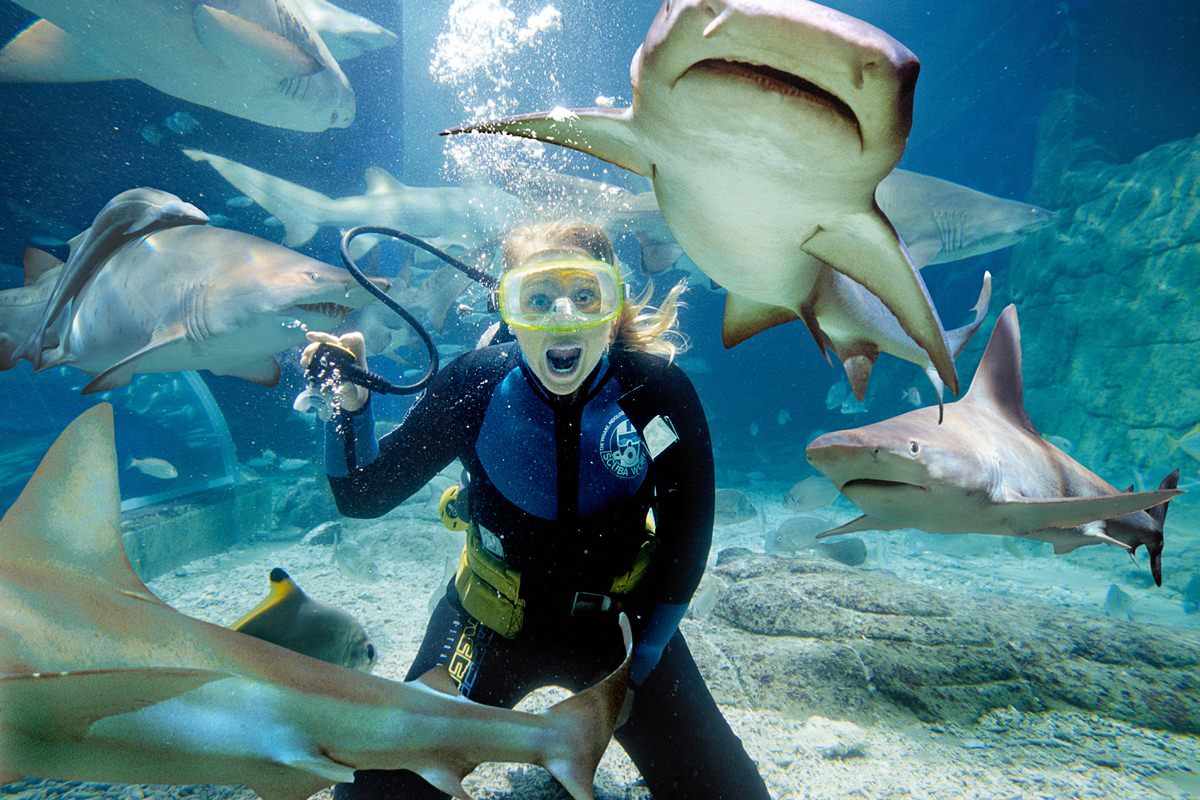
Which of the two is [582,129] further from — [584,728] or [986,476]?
[986,476]

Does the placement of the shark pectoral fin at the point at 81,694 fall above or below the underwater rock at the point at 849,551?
below

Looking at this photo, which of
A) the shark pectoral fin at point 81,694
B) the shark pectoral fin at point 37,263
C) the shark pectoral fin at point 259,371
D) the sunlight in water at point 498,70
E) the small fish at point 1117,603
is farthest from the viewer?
the sunlight in water at point 498,70

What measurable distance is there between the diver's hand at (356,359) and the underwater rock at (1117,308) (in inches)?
538

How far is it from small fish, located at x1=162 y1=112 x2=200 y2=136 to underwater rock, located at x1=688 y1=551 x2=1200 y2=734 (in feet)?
36.2

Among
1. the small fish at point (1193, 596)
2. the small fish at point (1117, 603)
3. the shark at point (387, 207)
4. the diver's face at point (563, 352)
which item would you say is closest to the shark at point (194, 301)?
the diver's face at point (563, 352)

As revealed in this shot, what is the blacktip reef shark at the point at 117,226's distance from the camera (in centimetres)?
273

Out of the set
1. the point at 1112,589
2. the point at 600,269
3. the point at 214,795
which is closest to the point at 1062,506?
the point at 600,269

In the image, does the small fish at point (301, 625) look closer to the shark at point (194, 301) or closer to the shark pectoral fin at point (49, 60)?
the shark at point (194, 301)

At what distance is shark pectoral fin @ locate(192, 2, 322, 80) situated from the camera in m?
4.64

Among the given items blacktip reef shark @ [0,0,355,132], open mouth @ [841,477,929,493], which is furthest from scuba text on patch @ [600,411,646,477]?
blacktip reef shark @ [0,0,355,132]

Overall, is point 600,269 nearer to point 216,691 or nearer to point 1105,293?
point 216,691

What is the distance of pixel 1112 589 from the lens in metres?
6.62

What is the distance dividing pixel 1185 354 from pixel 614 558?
15.7 m

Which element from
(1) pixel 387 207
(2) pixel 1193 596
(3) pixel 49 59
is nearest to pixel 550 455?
(3) pixel 49 59
